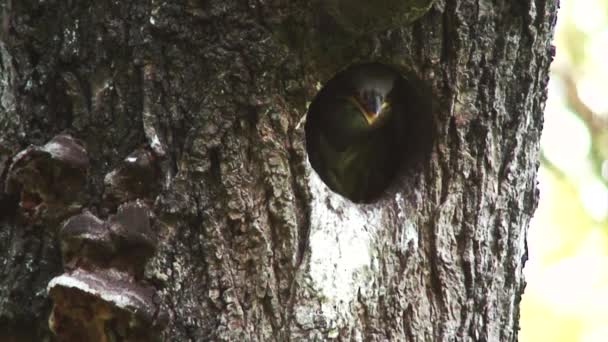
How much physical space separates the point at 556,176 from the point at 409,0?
316cm

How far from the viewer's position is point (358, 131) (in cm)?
299

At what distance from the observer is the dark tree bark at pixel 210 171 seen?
2.06 metres

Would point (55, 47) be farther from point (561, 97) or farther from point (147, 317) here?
point (561, 97)

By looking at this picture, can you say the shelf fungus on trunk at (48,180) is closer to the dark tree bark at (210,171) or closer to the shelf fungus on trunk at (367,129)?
the dark tree bark at (210,171)

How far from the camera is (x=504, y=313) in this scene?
2379mm

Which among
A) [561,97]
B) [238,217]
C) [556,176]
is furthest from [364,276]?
[561,97]

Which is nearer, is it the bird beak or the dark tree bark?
the dark tree bark

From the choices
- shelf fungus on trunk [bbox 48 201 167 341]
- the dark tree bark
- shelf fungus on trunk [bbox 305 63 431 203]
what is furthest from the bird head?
shelf fungus on trunk [bbox 48 201 167 341]

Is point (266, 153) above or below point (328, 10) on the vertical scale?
below

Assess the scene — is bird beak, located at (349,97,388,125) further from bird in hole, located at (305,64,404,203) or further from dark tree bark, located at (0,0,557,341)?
dark tree bark, located at (0,0,557,341)

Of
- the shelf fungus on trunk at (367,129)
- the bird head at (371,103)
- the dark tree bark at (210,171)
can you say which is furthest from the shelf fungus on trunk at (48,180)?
the bird head at (371,103)

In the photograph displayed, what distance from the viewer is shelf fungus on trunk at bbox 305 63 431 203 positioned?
2.48 metres

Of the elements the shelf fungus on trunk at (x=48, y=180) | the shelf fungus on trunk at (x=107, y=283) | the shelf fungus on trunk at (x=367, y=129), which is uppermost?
the shelf fungus on trunk at (x=367, y=129)

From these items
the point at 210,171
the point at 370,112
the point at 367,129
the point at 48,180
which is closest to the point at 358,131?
the point at 367,129
